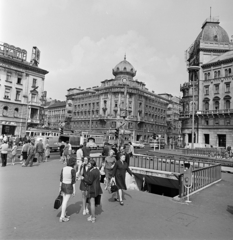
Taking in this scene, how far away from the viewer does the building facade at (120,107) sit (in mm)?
68688

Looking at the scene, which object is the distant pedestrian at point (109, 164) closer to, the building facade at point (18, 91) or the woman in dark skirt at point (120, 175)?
the woman in dark skirt at point (120, 175)

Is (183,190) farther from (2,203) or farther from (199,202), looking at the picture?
(2,203)

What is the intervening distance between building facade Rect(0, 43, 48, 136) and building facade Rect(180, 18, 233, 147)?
37.8 metres

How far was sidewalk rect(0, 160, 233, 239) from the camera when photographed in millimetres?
5426

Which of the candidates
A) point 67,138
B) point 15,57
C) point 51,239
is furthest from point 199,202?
point 15,57

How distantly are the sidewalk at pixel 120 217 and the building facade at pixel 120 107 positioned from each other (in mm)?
54512

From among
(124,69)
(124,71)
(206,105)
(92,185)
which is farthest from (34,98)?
(92,185)

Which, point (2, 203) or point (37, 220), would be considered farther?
Answer: point (2, 203)

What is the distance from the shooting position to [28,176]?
11.9 meters

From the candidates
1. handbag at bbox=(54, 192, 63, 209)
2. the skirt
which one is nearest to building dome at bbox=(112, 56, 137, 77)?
the skirt

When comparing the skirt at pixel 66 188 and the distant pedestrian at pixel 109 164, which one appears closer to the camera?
the skirt at pixel 66 188

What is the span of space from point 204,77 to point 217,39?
11251mm

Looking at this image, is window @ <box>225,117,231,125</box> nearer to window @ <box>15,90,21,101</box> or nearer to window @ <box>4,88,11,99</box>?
window @ <box>15,90,21,101</box>

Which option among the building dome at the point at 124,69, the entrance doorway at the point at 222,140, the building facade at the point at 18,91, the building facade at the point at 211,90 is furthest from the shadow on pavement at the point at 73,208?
the building dome at the point at 124,69
